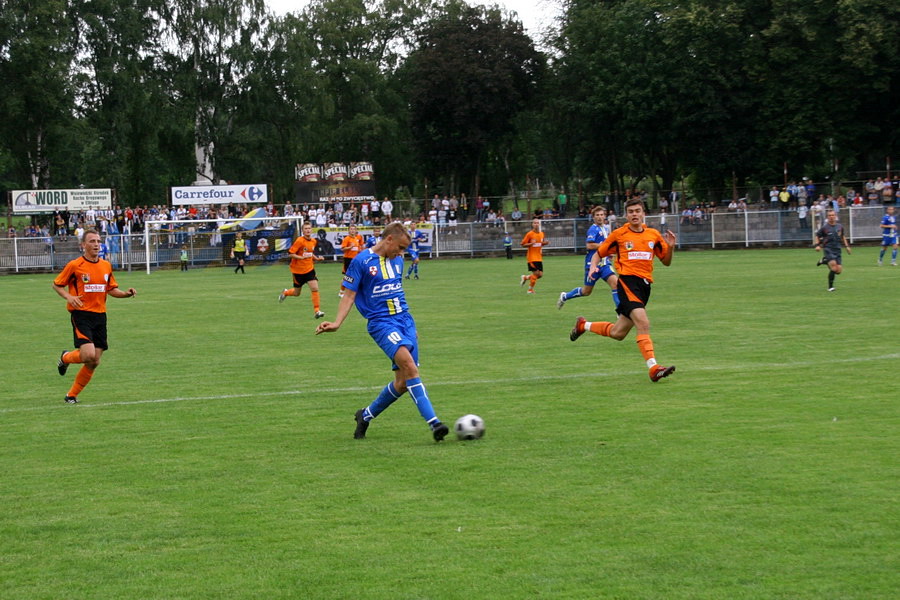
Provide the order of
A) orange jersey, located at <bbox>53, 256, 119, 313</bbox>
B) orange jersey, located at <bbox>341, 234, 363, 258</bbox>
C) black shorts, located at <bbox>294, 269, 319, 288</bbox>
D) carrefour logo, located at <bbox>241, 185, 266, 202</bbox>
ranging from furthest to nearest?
carrefour logo, located at <bbox>241, 185, 266, 202</bbox>, orange jersey, located at <bbox>341, 234, 363, 258</bbox>, black shorts, located at <bbox>294, 269, 319, 288</bbox>, orange jersey, located at <bbox>53, 256, 119, 313</bbox>

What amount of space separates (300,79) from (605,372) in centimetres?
5768

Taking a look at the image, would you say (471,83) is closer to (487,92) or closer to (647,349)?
(487,92)

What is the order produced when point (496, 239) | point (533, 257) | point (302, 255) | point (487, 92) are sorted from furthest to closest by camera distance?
point (487, 92) < point (496, 239) < point (533, 257) < point (302, 255)

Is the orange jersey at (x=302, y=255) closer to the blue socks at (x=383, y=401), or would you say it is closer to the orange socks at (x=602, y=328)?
the orange socks at (x=602, y=328)

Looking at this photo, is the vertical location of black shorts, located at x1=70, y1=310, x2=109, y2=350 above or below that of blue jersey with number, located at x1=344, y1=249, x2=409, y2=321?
below

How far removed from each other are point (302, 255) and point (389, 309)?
17155 millimetres

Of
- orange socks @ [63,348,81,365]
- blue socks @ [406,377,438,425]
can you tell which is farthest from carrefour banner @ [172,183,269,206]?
blue socks @ [406,377,438,425]

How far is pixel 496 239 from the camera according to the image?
178ft

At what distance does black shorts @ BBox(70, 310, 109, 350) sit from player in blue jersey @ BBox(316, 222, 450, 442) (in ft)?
14.4

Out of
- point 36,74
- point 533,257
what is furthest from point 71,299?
point 36,74

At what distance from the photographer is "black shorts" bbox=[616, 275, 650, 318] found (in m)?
13.0

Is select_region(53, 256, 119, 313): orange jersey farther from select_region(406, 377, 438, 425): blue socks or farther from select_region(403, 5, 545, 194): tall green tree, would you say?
select_region(403, 5, 545, 194): tall green tree

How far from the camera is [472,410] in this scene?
11023mm

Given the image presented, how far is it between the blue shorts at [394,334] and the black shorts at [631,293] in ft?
14.3
